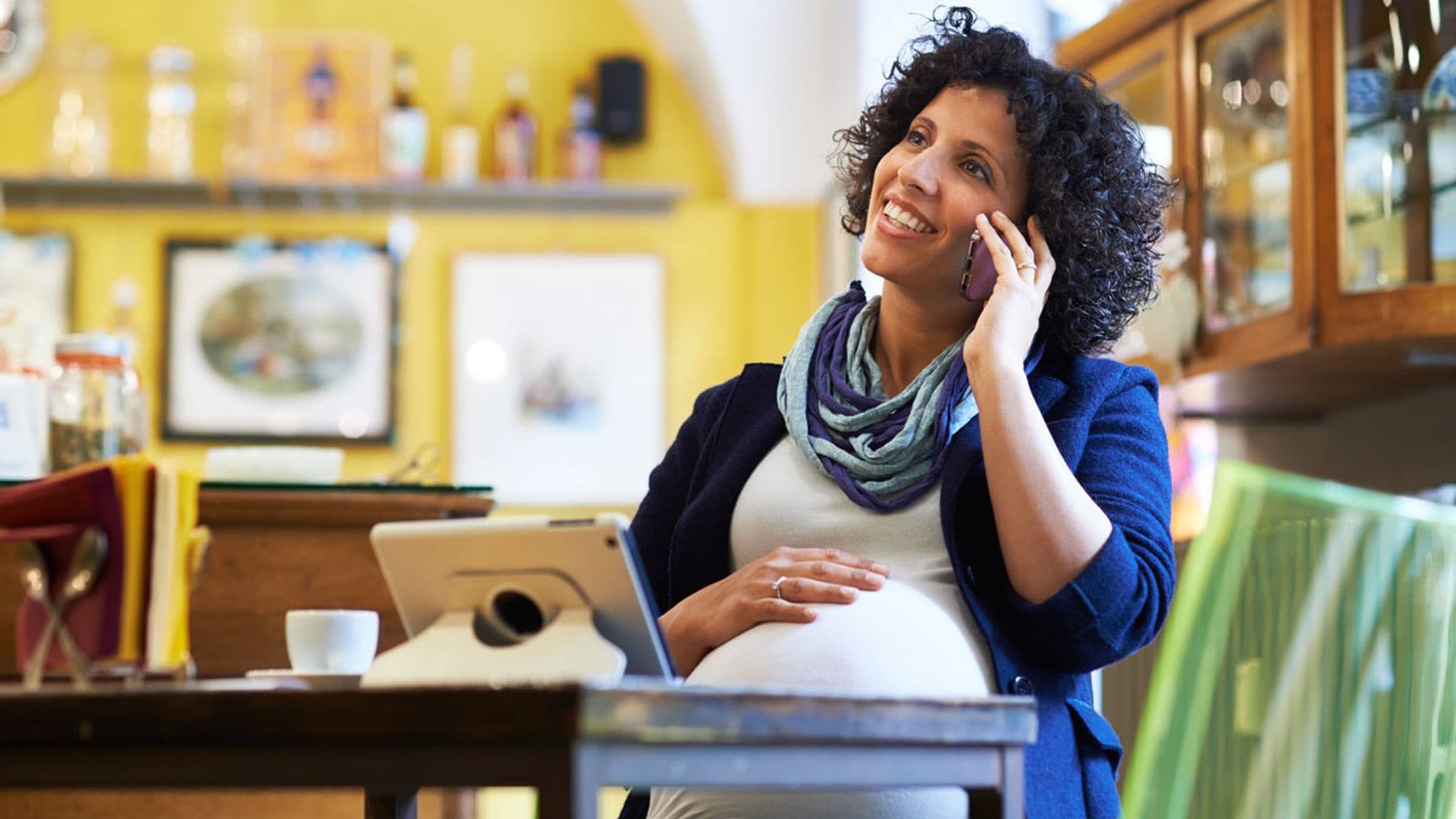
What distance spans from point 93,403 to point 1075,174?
1239 mm

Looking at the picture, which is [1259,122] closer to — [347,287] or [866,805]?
[866,805]

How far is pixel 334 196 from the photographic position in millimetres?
5996

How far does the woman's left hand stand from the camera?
5.37ft

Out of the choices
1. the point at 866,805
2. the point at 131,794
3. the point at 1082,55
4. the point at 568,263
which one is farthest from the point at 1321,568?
the point at 568,263

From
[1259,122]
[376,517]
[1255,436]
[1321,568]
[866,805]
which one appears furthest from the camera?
[1255,436]

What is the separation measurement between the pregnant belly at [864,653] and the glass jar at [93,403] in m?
1.01

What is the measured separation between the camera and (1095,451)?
1700 mm

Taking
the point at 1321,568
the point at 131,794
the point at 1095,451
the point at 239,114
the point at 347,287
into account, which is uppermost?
the point at 239,114

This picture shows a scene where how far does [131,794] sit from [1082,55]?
2597 millimetres

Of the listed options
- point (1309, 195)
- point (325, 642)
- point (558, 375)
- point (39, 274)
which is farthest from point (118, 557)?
point (39, 274)

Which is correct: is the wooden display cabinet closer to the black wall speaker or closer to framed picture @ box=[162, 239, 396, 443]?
the black wall speaker

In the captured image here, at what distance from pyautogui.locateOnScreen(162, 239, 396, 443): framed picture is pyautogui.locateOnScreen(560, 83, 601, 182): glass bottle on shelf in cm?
69

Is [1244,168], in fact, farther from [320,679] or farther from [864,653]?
[320,679]

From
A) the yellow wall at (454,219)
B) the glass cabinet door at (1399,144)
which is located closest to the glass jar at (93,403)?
the glass cabinet door at (1399,144)
